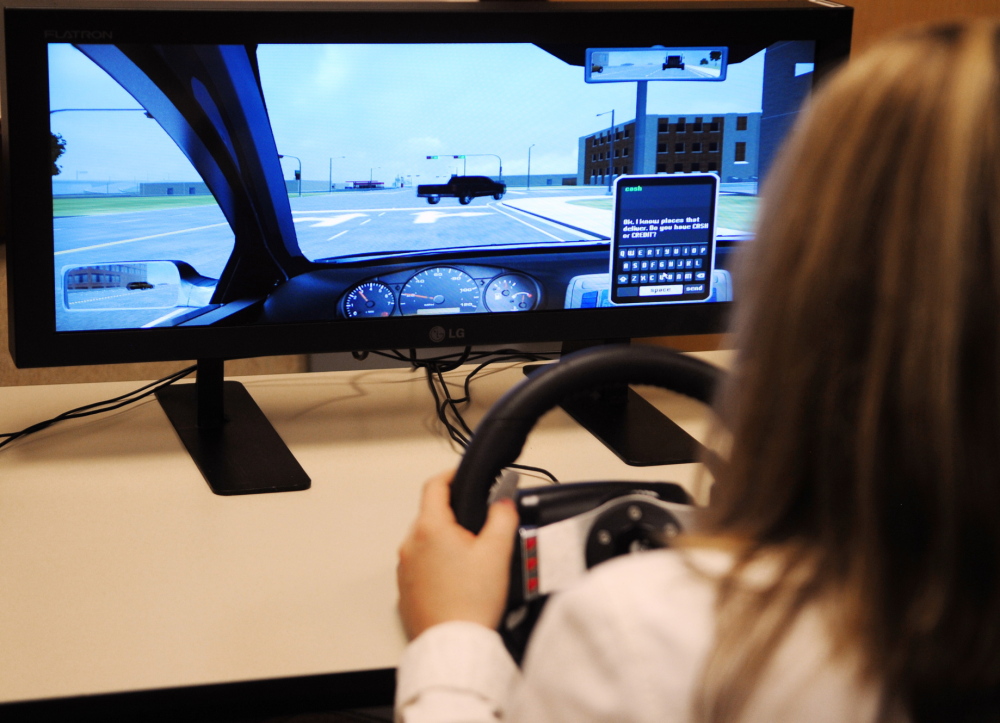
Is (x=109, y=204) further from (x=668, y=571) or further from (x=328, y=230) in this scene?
(x=668, y=571)

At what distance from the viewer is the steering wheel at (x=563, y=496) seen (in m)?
0.61

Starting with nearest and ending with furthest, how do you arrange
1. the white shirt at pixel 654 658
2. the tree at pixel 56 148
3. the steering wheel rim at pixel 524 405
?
1. the white shirt at pixel 654 658
2. the steering wheel rim at pixel 524 405
3. the tree at pixel 56 148

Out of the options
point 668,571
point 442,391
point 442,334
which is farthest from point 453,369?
point 668,571

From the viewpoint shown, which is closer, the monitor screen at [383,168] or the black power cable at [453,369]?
the monitor screen at [383,168]

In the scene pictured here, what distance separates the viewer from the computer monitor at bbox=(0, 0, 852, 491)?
36.7 inches

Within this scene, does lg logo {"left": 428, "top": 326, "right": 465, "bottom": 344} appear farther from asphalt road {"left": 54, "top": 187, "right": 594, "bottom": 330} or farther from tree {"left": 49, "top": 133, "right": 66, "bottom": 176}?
tree {"left": 49, "top": 133, "right": 66, "bottom": 176}

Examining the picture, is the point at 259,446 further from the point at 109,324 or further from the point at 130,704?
Answer: the point at 130,704

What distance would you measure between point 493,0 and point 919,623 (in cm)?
86

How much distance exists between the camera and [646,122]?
3.48ft

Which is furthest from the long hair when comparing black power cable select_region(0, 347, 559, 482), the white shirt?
black power cable select_region(0, 347, 559, 482)

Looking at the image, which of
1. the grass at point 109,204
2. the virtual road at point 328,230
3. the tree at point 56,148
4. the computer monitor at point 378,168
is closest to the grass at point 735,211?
the computer monitor at point 378,168

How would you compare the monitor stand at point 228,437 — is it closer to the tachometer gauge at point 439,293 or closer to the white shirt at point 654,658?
the tachometer gauge at point 439,293

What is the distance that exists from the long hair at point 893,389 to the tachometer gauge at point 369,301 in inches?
26.5

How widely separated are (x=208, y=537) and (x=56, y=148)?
422mm
